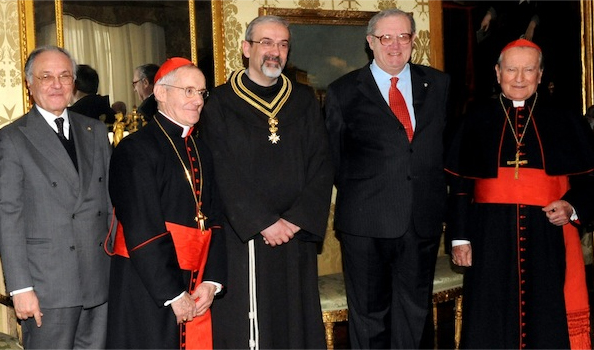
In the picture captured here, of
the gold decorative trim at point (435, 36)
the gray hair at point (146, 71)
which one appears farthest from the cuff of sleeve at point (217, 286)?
the gold decorative trim at point (435, 36)

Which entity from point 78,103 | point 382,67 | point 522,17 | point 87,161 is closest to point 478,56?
point 522,17

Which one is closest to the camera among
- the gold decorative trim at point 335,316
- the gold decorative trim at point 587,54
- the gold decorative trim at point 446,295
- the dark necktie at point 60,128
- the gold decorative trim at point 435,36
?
the dark necktie at point 60,128

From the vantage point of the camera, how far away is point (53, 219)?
3.35 meters

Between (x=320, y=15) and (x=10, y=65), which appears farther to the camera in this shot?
(x=320, y=15)

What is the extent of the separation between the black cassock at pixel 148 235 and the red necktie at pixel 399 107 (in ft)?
3.98

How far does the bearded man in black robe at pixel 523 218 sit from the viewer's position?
12.9ft

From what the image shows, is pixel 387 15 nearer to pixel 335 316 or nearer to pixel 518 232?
pixel 518 232

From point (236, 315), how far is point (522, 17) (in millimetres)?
3952

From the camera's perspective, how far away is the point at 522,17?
21.0 ft

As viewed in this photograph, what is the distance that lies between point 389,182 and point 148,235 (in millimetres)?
1387

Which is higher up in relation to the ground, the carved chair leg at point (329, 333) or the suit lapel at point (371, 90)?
the suit lapel at point (371, 90)

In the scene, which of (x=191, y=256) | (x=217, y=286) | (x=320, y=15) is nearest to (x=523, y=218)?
(x=217, y=286)

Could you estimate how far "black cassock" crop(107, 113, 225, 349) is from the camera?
3.26m

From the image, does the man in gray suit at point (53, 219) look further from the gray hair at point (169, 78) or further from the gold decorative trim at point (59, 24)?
the gold decorative trim at point (59, 24)
